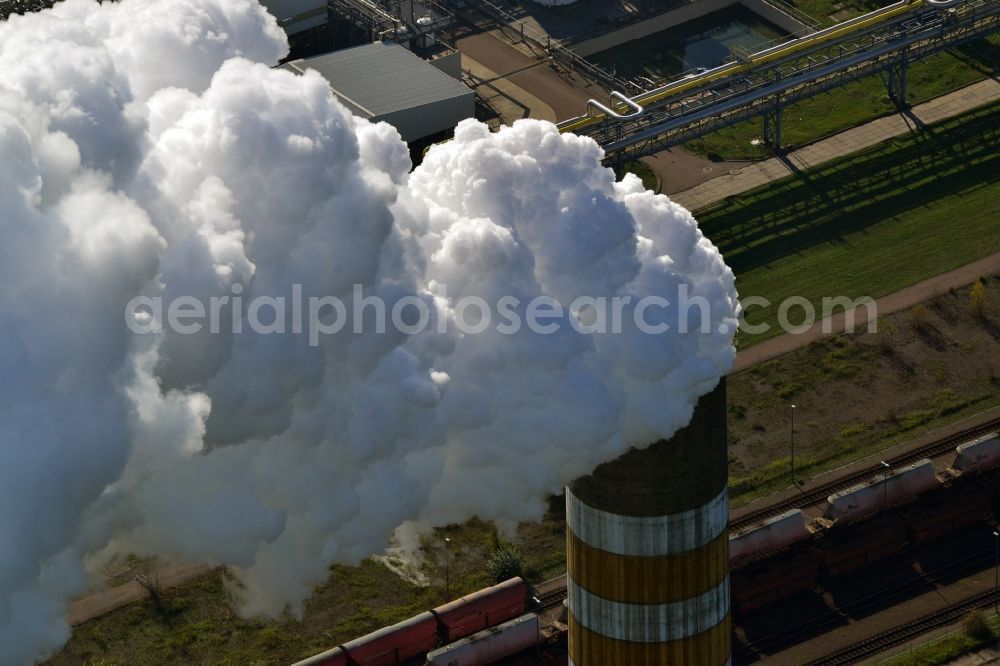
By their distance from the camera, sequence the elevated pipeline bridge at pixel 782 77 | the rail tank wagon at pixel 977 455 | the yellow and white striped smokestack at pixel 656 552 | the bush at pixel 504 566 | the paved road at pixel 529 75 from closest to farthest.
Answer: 1. the yellow and white striped smokestack at pixel 656 552
2. the bush at pixel 504 566
3. the rail tank wagon at pixel 977 455
4. the elevated pipeline bridge at pixel 782 77
5. the paved road at pixel 529 75

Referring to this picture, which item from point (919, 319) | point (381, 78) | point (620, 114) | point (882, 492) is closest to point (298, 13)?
point (381, 78)

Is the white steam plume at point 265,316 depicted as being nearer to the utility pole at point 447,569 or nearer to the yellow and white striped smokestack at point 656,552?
the yellow and white striped smokestack at point 656,552

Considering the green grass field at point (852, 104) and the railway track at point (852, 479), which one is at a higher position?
the green grass field at point (852, 104)

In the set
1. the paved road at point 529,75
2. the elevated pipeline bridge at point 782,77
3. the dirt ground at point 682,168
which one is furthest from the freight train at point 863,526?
the paved road at point 529,75

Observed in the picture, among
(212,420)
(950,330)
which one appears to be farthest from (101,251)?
(950,330)

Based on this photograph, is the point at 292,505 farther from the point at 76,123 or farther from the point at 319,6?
the point at 319,6

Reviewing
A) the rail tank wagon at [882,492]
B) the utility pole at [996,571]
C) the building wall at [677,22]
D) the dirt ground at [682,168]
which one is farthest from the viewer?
the building wall at [677,22]

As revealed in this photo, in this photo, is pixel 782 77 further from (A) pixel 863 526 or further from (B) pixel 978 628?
(B) pixel 978 628

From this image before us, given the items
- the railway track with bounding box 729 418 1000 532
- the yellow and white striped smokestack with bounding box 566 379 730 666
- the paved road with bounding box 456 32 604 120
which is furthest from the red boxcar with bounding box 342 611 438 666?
the paved road with bounding box 456 32 604 120
